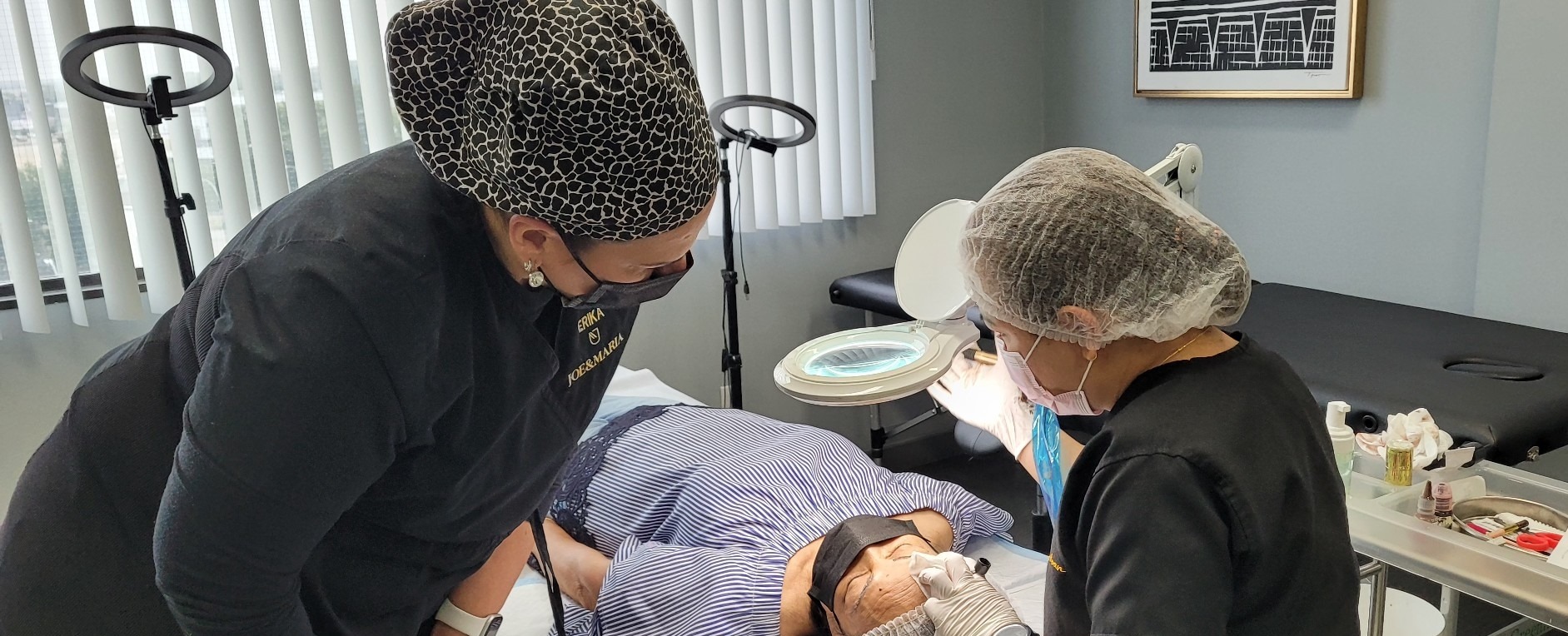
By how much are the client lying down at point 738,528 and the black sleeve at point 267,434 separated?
1100mm

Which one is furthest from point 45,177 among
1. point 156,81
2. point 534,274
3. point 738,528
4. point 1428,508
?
point 1428,508

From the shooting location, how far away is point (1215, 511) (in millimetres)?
937

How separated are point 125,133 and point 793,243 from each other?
1.73m

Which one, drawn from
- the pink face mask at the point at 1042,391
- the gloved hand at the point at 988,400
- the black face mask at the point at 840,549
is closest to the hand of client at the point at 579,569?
the black face mask at the point at 840,549

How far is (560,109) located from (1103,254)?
51 cm

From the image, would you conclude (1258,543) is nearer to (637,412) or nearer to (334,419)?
(334,419)

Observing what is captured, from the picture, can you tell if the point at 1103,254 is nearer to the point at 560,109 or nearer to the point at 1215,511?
the point at 1215,511

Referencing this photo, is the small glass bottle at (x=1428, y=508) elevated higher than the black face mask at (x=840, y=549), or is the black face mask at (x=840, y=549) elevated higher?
the small glass bottle at (x=1428, y=508)

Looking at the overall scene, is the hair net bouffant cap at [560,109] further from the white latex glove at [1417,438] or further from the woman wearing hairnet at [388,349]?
the white latex glove at [1417,438]

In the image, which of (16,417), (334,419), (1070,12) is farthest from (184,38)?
(1070,12)

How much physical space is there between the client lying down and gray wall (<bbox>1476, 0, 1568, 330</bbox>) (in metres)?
1.25

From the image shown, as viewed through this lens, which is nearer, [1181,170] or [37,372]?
[1181,170]

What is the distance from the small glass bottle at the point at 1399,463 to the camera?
5.10 feet

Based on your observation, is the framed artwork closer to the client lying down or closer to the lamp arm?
the client lying down
